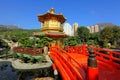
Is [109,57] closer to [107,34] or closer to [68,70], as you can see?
[68,70]

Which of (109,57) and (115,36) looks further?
(115,36)

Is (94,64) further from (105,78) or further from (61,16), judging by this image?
(61,16)

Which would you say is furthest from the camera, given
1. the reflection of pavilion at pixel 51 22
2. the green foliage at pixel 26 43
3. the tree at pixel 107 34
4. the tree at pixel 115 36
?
the tree at pixel 115 36

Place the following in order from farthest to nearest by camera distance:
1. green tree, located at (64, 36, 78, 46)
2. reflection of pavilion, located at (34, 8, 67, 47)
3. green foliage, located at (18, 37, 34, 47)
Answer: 1. reflection of pavilion, located at (34, 8, 67, 47)
2. green tree, located at (64, 36, 78, 46)
3. green foliage, located at (18, 37, 34, 47)

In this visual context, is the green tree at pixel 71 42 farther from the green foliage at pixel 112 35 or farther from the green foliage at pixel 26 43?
the green foliage at pixel 112 35

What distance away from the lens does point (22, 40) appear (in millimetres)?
17906

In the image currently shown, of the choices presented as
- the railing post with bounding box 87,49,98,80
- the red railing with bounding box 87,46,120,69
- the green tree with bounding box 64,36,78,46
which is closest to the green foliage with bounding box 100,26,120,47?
the green tree with bounding box 64,36,78,46

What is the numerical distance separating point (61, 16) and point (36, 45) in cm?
723

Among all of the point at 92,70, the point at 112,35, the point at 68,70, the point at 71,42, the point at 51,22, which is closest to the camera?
the point at 92,70

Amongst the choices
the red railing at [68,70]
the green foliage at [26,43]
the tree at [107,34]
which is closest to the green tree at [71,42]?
the green foliage at [26,43]

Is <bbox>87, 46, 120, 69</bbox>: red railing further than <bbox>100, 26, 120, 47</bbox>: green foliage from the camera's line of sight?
No

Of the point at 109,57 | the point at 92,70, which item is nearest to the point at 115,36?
the point at 109,57

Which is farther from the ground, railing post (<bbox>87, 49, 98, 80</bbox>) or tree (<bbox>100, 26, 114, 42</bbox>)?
tree (<bbox>100, 26, 114, 42</bbox>)

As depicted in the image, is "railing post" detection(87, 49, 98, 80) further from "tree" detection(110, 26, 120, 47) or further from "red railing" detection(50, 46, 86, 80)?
"tree" detection(110, 26, 120, 47)
